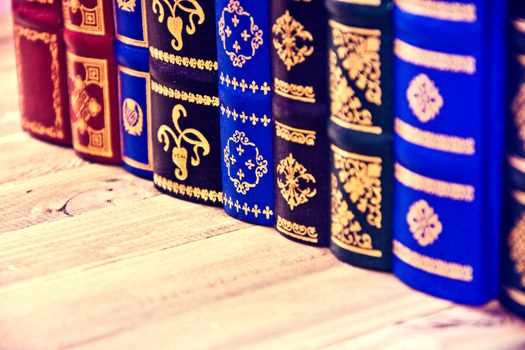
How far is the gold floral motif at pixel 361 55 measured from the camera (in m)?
1.16

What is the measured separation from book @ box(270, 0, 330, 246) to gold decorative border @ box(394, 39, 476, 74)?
0.33 ft

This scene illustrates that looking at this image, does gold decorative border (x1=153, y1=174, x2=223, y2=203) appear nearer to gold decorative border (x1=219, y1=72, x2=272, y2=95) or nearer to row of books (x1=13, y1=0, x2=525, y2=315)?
row of books (x1=13, y1=0, x2=525, y2=315)

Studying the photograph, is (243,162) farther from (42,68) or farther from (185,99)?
(42,68)

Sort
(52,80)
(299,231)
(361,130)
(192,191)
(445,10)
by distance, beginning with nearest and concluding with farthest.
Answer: (445,10)
(361,130)
(299,231)
(192,191)
(52,80)

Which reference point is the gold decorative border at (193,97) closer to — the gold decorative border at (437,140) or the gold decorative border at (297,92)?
the gold decorative border at (297,92)

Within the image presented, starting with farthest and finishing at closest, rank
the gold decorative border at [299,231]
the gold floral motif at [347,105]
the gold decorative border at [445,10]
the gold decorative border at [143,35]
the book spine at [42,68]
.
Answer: the book spine at [42,68] → the gold decorative border at [143,35] → the gold decorative border at [299,231] → the gold floral motif at [347,105] → the gold decorative border at [445,10]

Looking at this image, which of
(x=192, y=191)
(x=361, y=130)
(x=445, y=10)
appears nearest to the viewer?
(x=445, y=10)

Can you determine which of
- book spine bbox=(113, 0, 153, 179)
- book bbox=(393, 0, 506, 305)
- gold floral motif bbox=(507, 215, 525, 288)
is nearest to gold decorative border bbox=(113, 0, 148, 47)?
book spine bbox=(113, 0, 153, 179)

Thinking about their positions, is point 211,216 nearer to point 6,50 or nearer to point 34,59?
point 34,59

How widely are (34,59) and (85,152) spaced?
0.13m

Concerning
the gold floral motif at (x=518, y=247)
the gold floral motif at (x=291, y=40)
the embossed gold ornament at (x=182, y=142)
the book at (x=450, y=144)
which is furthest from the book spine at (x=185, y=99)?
the gold floral motif at (x=518, y=247)

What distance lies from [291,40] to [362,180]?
0.15m

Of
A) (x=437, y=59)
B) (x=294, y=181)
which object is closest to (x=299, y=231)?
(x=294, y=181)

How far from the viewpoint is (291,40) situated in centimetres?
122
